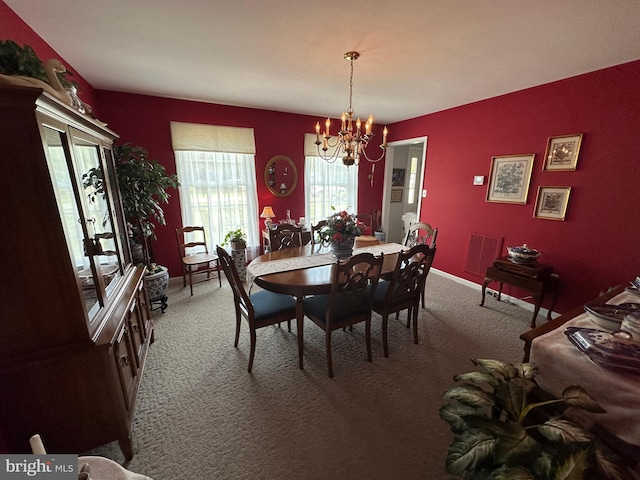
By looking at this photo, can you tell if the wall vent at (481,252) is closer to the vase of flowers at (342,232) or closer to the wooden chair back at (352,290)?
the vase of flowers at (342,232)

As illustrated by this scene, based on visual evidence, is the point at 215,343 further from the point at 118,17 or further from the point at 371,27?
the point at 371,27

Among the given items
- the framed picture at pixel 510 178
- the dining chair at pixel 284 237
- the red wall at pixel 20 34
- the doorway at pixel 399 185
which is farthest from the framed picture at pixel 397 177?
the red wall at pixel 20 34

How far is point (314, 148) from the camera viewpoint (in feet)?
14.3

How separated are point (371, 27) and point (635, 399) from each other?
7.60 feet

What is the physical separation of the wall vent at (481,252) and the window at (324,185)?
2124 millimetres

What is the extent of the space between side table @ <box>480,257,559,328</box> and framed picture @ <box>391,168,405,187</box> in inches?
117

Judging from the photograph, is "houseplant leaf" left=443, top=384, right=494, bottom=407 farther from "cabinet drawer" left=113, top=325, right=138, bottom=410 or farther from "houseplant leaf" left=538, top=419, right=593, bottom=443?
"cabinet drawer" left=113, top=325, right=138, bottom=410

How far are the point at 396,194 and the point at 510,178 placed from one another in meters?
2.55

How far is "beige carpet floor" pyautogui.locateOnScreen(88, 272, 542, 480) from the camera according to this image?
1.40 meters

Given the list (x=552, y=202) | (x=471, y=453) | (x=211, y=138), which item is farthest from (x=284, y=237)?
(x=552, y=202)

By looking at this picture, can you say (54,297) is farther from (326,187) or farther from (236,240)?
(326,187)

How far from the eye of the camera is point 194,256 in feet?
11.7

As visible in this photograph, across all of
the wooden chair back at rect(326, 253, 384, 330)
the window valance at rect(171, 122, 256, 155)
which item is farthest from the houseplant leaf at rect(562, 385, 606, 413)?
the window valance at rect(171, 122, 256, 155)

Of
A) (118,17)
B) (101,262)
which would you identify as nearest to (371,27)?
(118,17)
